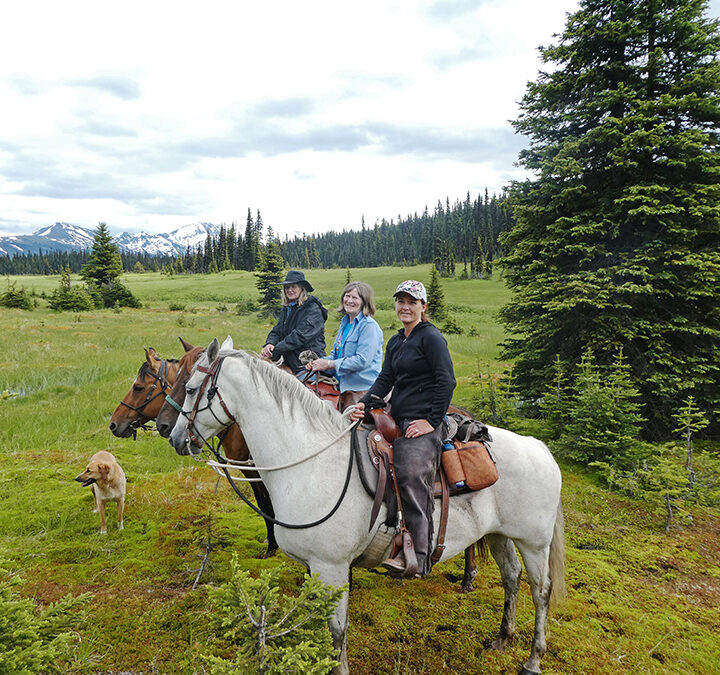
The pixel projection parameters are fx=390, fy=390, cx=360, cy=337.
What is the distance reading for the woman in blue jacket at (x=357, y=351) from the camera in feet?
17.0

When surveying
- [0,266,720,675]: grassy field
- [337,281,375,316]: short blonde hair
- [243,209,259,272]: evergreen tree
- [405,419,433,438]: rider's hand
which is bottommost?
[0,266,720,675]: grassy field

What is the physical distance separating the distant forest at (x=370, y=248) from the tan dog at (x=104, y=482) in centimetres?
7498

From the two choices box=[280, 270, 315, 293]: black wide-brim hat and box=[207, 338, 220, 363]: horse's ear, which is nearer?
box=[207, 338, 220, 363]: horse's ear

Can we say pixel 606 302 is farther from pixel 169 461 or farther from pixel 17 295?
pixel 17 295

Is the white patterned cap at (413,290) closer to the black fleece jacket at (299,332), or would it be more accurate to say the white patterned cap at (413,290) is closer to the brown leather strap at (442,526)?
the brown leather strap at (442,526)

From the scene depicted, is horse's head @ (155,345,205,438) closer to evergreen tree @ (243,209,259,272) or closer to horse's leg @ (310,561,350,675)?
horse's leg @ (310,561,350,675)

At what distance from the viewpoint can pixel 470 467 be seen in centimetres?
357

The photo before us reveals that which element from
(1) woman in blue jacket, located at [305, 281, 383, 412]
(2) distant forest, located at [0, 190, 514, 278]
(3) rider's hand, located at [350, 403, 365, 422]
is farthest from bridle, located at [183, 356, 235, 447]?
(2) distant forest, located at [0, 190, 514, 278]

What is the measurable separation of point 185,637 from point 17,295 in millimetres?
44622

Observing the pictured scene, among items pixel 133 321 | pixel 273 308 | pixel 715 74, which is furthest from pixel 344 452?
pixel 273 308

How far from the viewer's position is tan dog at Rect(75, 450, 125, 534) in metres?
5.43

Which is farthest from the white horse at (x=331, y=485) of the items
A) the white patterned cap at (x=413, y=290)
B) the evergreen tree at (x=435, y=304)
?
the evergreen tree at (x=435, y=304)

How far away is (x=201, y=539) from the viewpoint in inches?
202

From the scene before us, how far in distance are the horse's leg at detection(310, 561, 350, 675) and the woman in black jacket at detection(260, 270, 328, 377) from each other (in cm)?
294
